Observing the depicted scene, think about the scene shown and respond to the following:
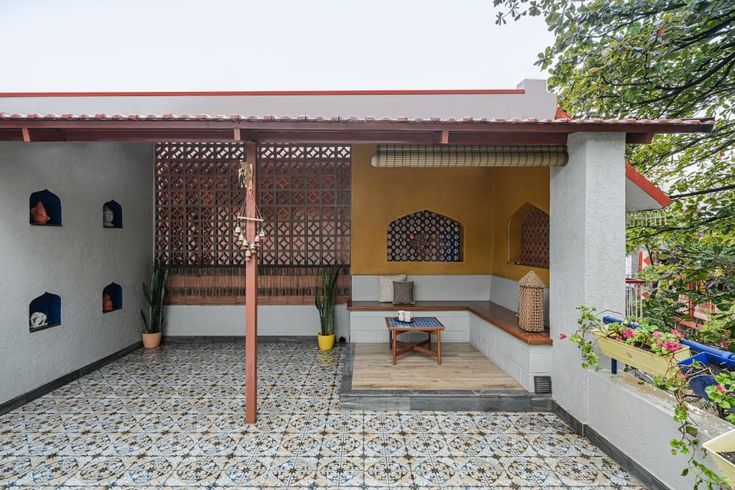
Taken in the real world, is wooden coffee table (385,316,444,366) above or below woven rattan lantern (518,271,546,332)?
below

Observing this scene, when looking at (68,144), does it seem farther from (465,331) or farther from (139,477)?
(465,331)

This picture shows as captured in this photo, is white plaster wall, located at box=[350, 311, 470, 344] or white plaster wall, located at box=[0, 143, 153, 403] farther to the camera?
white plaster wall, located at box=[350, 311, 470, 344]

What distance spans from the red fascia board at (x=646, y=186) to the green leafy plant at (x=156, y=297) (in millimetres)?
7120

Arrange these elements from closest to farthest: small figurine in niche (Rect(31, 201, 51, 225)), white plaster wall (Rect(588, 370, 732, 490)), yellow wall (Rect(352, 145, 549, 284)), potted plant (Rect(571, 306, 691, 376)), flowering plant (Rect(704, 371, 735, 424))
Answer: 1. flowering plant (Rect(704, 371, 735, 424))
2. white plaster wall (Rect(588, 370, 732, 490))
3. potted plant (Rect(571, 306, 691, 376))
4. small figurine in niche (Rect(31, 201, 51, 225))
5. yellow wall (Rect(352, 145, 549, 284))

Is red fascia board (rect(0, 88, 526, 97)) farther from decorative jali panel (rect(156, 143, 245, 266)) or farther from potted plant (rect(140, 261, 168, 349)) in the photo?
potted plant (rect(140, 261, 168, 349))

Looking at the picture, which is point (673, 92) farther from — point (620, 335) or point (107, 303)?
point (107, 303)

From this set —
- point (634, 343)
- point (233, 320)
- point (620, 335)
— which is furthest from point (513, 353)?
point (233, 320)

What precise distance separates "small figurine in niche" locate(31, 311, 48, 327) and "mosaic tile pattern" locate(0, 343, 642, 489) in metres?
0.89

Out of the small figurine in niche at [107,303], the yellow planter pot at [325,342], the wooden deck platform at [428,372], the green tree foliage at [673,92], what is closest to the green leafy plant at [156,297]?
the small figurine in niche at [107,303]

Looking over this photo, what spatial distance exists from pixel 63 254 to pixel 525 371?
614 cm

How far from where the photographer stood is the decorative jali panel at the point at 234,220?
6.94 metres

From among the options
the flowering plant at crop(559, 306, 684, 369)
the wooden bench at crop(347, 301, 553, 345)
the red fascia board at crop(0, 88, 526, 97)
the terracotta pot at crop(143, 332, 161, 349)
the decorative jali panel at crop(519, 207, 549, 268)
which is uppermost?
the red fascia board at crop(0, 88, 526, 97)

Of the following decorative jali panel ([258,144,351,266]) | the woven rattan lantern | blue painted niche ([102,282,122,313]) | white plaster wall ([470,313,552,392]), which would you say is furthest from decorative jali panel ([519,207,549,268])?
blue painted niche ([102,282,122,313])

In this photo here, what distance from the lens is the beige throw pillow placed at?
6.65 metres
